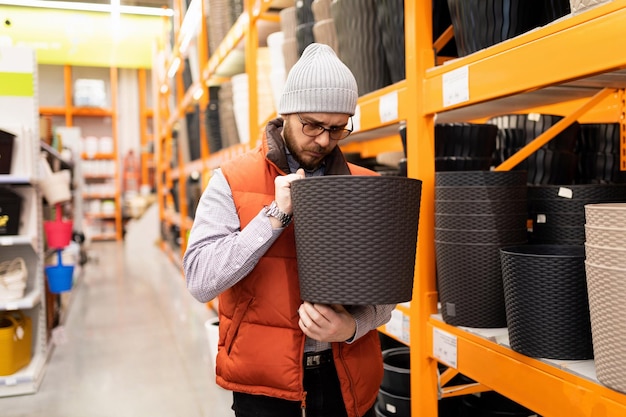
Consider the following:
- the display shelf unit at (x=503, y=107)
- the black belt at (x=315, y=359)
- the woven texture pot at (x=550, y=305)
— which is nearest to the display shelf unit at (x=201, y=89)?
the display shelf unit at (x=503, y=107)

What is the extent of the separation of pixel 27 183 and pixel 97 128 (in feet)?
32.8

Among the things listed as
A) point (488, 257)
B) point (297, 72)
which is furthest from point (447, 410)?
point (297, 72)

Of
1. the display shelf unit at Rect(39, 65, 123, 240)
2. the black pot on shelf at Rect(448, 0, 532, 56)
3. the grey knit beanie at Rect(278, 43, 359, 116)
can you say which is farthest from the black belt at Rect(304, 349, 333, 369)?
the display shelf unit at Rect(39, 65, 123, 240)

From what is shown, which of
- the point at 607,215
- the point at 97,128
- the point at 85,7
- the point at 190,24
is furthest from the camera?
the point at 97,128

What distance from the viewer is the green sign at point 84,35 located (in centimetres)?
396

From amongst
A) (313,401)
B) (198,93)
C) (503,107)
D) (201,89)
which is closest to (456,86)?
(503,107)

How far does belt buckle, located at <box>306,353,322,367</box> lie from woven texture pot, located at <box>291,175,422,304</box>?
0.31m

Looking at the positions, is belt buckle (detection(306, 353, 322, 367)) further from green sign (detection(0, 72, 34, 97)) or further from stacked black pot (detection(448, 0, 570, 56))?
green sign (detection(0, 72, 34, 97))

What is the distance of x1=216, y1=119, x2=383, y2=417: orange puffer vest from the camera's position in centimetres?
129

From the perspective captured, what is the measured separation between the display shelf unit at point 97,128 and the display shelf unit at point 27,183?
8605mm

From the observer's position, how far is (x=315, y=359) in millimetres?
1375

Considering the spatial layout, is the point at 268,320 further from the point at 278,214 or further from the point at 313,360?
the point at 278,214

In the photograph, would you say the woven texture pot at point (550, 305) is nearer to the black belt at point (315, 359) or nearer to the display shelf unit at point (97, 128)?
the black belt at point (315, 359)

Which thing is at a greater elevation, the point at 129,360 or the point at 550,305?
the point at 550,305
